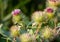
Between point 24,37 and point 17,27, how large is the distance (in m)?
0.14

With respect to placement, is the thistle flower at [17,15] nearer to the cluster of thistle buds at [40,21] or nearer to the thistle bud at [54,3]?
the cluster of thistle buds at [40,21]

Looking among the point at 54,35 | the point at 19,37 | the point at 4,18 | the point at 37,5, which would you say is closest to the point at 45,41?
the point at 54,35

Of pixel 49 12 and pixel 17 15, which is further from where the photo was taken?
pixel 17 15

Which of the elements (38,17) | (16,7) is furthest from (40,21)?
(16,7)

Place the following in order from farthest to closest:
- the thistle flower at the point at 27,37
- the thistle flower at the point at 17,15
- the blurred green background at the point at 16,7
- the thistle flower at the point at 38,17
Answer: the blurred green background at the point at 16,7 < the thistle flower at the point at 17,15 < the thistle flower at the point at 38,17 < the thistle flower at the point at 27,37

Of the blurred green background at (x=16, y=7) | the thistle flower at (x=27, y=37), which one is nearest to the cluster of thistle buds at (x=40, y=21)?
the thistle flower at (x=27, y=37)

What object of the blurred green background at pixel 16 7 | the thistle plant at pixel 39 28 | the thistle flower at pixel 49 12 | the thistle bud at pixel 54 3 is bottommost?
the thistle plant at pixel 39 28

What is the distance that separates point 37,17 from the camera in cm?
168

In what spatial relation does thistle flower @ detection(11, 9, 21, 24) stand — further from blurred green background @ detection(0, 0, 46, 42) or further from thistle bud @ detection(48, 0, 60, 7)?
blurred green background @ detection(0, 0, 46, 42)

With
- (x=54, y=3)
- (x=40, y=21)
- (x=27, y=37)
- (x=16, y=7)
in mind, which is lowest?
(x=27, y=37)

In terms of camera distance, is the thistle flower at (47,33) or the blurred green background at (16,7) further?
the blurred green background at (16,7)

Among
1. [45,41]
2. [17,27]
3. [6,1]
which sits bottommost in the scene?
[45,41]

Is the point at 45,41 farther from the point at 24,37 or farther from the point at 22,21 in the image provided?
the point at 22,21

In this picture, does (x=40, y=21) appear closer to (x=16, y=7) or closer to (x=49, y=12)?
(x=49, y=12)
